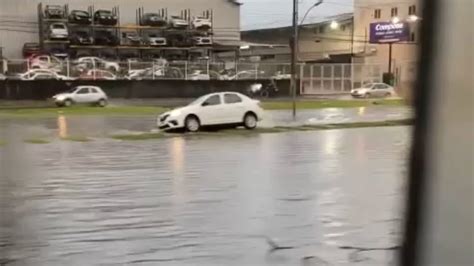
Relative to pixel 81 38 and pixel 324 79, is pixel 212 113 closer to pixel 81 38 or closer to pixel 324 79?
pixel 324 79

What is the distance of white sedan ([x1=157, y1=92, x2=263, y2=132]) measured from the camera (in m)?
6.04

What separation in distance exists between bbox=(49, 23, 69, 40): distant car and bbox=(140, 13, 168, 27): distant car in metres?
0.55

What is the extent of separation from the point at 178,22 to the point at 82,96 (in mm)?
2534

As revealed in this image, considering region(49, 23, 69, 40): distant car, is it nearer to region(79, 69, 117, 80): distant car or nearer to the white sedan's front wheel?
region(79, 69, 117, 80): distant car

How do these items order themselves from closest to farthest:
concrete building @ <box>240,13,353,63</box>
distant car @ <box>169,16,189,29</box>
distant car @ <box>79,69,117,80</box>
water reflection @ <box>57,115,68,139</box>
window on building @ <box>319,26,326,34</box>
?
window on building @ <box>319,26,326,34</box> < concrete building @ <box>240,13,353,63</box> < distant car @ <box>169,16,189,29</box> < distant car @ <box>79,69,117,80</box> < water reflection @ <box>57,115,68,139</box>

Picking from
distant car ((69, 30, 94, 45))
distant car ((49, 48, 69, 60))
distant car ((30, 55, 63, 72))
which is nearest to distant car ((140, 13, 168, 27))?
distant car ((69, 30, 94, 45))

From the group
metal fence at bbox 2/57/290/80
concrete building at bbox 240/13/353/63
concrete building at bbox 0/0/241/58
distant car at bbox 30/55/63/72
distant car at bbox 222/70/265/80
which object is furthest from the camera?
distant car at bbox 222/70/265/80

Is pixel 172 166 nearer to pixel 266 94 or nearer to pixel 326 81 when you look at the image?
pixel 326 81

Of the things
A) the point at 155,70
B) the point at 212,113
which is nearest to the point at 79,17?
the point at 155,70

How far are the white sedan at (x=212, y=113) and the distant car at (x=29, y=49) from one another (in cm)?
158

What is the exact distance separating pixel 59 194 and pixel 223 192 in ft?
2.17

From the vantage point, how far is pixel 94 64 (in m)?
4.93

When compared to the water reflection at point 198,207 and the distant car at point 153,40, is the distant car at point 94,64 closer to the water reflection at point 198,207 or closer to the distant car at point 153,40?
the distant car at point 153,40

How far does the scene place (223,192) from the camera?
2744 millimetres
